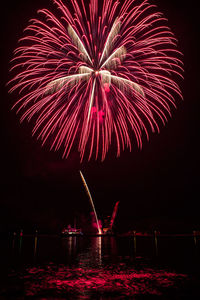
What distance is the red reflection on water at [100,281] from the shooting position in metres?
11.7

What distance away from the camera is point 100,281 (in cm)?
1378

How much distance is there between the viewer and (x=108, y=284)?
13078 mm

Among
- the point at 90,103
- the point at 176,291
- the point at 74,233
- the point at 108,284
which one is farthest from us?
the point at 74,233

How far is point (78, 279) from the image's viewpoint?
14.4 metres

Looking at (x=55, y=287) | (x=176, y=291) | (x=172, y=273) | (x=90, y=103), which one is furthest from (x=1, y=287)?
(x=90, y=103)

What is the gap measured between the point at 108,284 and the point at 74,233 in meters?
106

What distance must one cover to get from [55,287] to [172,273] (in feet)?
24.8

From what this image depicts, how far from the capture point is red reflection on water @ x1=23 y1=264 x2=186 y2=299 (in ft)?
38.2

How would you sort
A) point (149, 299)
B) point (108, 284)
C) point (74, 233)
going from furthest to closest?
point (74, 233) → point (108, 284) → point (149, 299)

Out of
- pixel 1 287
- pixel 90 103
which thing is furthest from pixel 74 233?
pixel 1 287

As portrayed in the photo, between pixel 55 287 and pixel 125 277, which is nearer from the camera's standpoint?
pixel 55 287

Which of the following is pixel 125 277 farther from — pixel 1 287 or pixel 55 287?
pixel 1 287

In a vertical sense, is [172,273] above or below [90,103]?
below

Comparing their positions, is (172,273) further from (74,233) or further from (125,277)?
(74,233)
